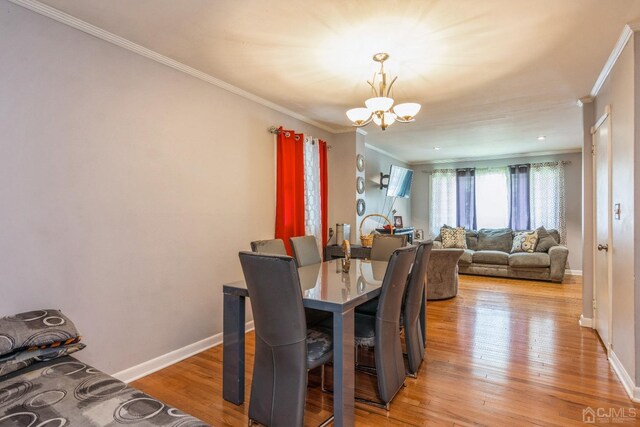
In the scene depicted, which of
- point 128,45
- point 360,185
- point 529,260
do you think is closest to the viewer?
point 128,45

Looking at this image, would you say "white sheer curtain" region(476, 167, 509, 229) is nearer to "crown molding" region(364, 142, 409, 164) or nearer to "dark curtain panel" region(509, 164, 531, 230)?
"dark curtain panel" region(509, 164, 531, 230)

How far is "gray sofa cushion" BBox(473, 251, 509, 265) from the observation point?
21.2ft

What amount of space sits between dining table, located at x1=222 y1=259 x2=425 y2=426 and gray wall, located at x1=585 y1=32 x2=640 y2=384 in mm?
1703

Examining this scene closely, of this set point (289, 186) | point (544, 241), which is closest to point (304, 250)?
point (289, 186)

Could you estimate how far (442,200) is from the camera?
7.98 metres

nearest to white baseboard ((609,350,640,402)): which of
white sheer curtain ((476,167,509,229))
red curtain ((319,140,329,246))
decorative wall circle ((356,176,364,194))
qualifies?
red curtain ((319,140,329,246))

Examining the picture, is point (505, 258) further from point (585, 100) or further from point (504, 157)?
point (585, 100)

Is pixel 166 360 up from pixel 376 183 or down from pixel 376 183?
down

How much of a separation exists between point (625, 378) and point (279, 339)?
2.49 metres

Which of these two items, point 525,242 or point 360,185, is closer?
point 360,185

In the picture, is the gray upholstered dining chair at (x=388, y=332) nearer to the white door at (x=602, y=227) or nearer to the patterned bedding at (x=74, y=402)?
the patterned bedding at (x=74, y=402)

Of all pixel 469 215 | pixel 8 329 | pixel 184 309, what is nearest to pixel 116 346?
pixel 184 309

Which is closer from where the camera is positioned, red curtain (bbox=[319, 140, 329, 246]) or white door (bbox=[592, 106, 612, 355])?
white door (bbox=[592, 106, 612, 355])

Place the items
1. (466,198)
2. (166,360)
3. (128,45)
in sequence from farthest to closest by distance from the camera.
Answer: (466,198), (166,360), (128,45)
